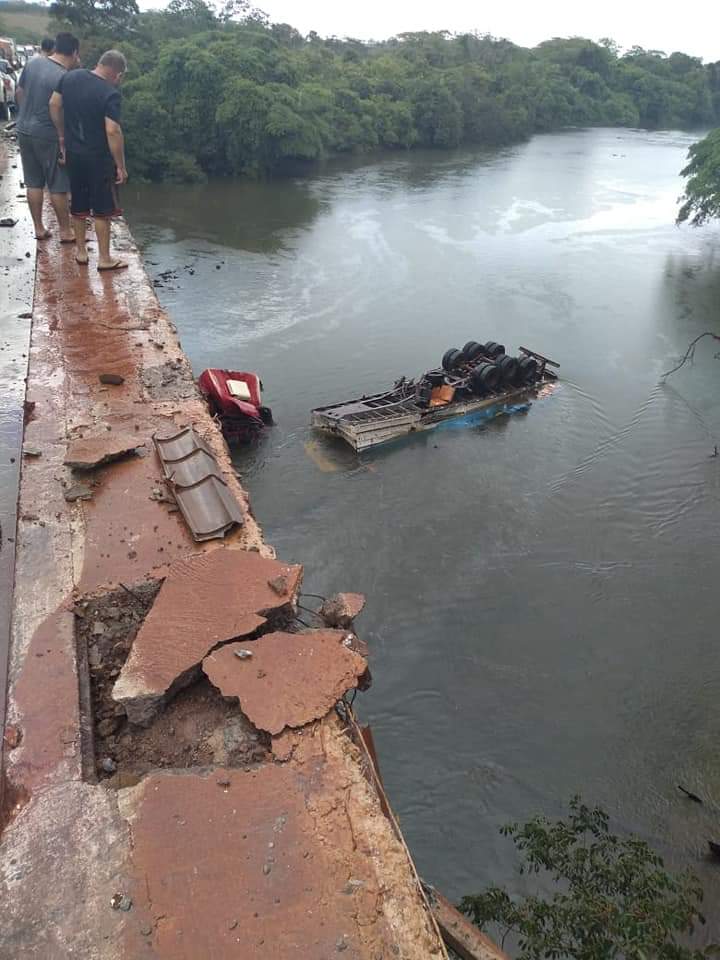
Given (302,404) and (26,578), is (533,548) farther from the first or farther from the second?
(26,578)

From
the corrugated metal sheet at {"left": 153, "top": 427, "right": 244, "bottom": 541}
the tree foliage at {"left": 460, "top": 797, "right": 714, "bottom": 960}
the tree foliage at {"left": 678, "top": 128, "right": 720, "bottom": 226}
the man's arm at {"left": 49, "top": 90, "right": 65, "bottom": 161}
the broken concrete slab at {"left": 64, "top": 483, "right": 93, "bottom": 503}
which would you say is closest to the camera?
the tree foliage at {"left": 460, "top": 797, "right": 714, "bottom": 960}

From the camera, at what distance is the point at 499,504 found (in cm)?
1112

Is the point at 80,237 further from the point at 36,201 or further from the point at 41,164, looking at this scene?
the point at 36,201

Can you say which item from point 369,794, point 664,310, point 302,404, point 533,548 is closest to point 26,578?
point 369,794

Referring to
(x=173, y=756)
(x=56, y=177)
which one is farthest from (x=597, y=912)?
(x=56, y=177)

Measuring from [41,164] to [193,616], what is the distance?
22.0ft

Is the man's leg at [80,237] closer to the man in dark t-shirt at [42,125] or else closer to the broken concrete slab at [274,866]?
the man in dark t-shirt at [42,125]

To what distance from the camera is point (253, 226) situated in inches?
953

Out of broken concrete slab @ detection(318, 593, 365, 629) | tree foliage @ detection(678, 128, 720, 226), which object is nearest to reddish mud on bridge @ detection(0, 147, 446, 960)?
broken concrete slab @ detection(318, 593, 365, 629)

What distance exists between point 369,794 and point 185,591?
1.39 meters

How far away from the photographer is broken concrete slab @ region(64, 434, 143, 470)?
439 centimetres

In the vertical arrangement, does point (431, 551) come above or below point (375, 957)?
below

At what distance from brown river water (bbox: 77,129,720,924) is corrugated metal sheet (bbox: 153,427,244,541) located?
397cm

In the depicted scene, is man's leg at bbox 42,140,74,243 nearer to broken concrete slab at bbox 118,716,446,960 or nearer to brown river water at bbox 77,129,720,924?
brown river water at bbox 77,129,720,924
